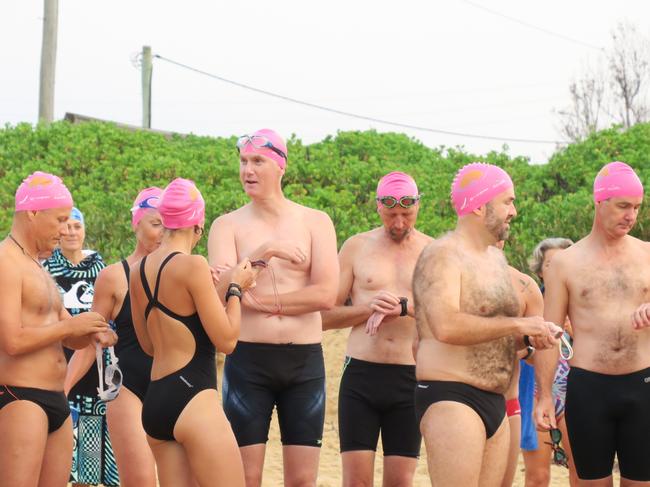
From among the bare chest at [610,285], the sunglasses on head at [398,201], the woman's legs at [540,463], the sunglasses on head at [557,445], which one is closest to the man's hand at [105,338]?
the sunglasses on head at [398,201]

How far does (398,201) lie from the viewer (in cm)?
747

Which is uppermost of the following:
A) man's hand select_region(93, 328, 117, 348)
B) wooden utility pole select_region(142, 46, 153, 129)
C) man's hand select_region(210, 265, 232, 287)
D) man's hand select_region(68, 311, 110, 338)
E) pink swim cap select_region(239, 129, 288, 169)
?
wooden utility pole select_region(142, 46, 153, 129)

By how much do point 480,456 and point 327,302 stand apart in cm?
167

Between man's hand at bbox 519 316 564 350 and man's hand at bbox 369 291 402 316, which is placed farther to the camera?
man's hand at bbox 369 291 402 316

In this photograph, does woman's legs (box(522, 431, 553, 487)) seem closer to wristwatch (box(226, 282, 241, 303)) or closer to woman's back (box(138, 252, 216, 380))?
wristwatch (box(226, 282, 241, 303))

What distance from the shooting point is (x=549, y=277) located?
6.96m

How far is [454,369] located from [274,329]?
154 cm

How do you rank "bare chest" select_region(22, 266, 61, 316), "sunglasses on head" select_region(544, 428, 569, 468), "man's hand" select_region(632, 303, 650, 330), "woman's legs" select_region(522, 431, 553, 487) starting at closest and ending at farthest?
"bare chest" select_region(22, 266, 61, 316) < "man's hand" select_region(632, 303, 650, 330) < "sunglasses on head" select_region(544, 428, 569, 468) < "woman's legs" select_region(522, 431, 553, 487)

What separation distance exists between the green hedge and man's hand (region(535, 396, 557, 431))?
6.88 meters

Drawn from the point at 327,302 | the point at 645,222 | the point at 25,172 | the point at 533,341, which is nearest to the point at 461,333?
the point at 533,341

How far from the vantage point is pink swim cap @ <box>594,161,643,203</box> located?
6727 mm

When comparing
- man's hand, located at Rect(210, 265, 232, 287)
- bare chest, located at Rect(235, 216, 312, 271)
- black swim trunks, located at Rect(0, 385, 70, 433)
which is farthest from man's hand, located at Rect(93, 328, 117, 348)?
bare chest, located at Rect(235, 216, 312, 271)

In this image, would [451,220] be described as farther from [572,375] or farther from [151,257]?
[151,257]

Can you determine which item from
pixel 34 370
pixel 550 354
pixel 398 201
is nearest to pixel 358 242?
pixel 398 201
